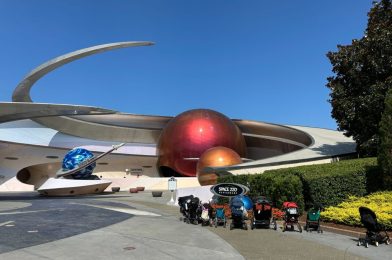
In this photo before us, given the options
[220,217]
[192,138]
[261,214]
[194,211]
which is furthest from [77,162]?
[261,214]

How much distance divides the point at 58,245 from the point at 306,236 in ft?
18.9

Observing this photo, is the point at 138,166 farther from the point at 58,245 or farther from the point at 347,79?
the point at 58,245

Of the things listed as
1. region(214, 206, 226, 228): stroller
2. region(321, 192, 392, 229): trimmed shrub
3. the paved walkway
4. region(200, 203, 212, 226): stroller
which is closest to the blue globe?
the paved walkway

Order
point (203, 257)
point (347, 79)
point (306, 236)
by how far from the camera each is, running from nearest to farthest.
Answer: point (203, 257)
point (306, 236)
point (347, 79)

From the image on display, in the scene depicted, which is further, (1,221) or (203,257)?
(1,221)

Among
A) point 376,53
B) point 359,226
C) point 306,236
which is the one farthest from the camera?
point 376,53

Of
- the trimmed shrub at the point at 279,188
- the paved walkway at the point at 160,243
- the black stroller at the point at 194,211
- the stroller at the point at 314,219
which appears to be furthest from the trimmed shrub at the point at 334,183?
the black stroller at the point at 194,211

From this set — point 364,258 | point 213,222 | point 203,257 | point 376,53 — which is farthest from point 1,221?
point 376,53

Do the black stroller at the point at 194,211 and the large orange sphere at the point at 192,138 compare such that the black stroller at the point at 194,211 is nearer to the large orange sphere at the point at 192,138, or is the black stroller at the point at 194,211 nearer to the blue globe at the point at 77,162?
the blue globe at the point at 77,162

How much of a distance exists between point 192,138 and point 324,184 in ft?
108

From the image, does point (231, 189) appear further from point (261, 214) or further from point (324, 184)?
point (324, 184)

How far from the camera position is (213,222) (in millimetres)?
12414

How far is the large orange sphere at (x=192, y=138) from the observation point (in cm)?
4556

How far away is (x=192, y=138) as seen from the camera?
1797 inches
